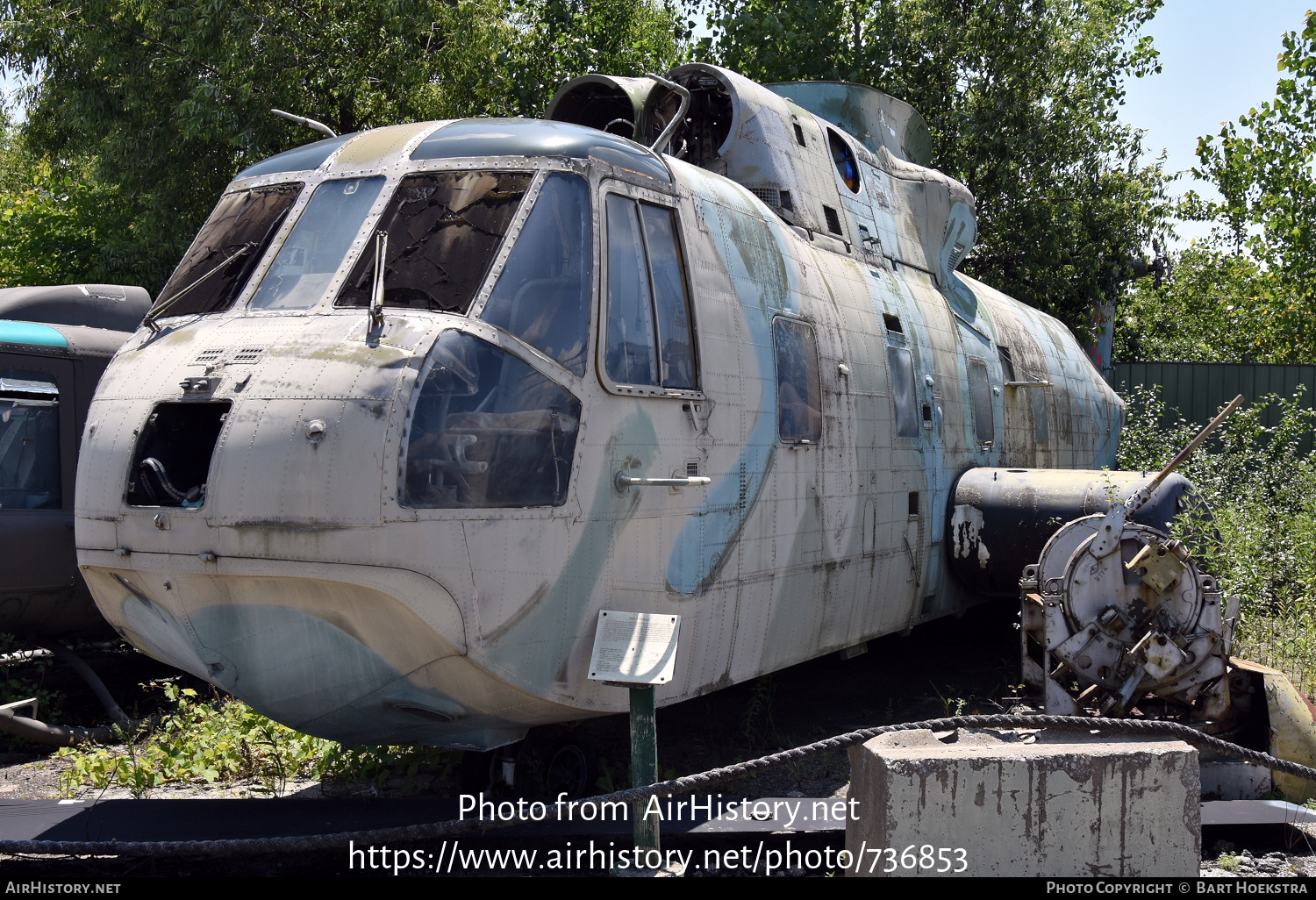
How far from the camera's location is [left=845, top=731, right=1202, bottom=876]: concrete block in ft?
12.5

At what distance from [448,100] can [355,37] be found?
4.16 ft

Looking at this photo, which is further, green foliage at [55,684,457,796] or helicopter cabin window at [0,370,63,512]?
helicopter cabin window at [0,370,63,512]

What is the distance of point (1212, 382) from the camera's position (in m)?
17.5

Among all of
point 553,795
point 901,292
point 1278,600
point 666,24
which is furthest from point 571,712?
point 666,24

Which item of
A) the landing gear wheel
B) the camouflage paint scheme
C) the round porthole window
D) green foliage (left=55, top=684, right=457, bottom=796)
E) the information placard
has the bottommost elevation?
green foliage (left=55, top=684, right=457, bottom=796)

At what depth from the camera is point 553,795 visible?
4.75m

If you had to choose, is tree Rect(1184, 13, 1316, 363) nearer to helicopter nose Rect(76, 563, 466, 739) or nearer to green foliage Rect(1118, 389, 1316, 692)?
green foliage Rect(1118, 389, 1316, 692)

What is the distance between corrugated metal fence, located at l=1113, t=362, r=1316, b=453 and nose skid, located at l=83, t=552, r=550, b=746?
1597 cm

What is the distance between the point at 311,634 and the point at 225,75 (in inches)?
412

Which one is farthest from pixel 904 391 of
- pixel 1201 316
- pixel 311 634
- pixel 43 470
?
pixel 1201 316

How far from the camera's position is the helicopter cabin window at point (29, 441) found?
708 centimetres

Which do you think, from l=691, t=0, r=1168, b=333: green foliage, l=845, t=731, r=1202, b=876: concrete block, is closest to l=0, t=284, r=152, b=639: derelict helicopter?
l=845, t=731, r=1202, b=876: concrete block

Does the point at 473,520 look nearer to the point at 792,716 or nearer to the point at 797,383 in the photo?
the point at 797,383

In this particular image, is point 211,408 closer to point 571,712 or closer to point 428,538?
point 428,538
